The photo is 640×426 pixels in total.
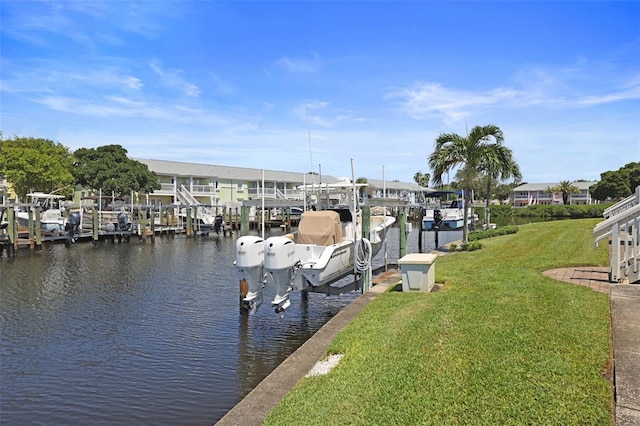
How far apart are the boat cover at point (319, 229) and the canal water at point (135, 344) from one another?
2.29 meters

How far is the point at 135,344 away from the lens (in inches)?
453

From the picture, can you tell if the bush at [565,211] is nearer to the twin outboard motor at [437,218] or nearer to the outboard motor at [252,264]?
the twin outboard motor at [437,218]

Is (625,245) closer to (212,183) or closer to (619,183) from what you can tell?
(212,183)

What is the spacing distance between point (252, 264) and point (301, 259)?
5.75 ft

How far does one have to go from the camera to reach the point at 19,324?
13.2m

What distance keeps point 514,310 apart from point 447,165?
615 inches

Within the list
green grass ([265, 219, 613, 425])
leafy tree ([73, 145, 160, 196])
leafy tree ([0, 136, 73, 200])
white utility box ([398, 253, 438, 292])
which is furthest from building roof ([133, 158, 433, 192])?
green grass ([265, 219, 613, 425])

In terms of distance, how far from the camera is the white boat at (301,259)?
1097 cm

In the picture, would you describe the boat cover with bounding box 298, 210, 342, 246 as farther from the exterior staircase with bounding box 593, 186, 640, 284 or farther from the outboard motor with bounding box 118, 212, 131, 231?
the outboard motor with bounding box 118, 212, 131, 231

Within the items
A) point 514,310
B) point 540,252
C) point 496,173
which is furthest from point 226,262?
point 514,310

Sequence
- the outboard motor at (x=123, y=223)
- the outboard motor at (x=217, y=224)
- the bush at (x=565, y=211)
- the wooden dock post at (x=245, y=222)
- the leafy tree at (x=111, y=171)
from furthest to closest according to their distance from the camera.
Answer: the bush at (x=565, y=211) → the leafy tree at (x=111, y=171) → the outboard motor at (x=217, y=224) → the outboard motor at (x=123, y=223) → the wooden dock post at (x=245, y=222)

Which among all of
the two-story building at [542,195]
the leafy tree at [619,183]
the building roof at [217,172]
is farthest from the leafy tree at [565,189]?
the building roof at [217,172]

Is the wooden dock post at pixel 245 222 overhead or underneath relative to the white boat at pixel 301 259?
overhead

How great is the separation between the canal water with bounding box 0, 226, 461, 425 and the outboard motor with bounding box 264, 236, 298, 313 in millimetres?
1225
